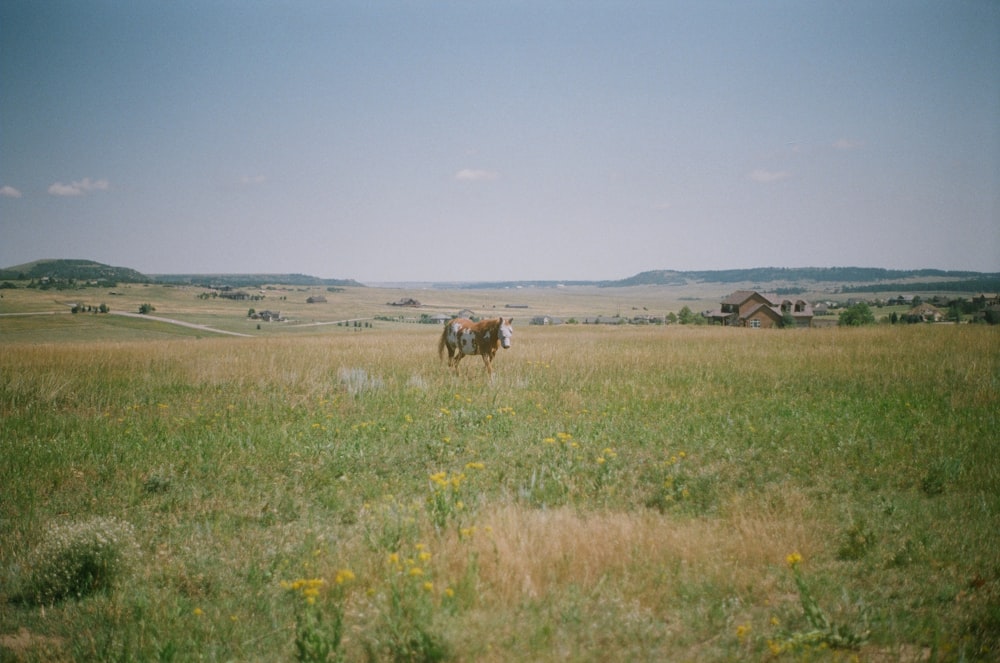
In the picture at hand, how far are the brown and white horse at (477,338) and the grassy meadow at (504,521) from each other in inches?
84.9

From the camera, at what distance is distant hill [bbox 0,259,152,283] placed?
4120 centimetres

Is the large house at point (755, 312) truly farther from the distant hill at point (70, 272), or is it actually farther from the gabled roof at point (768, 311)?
the distant hill at point (70, 272)

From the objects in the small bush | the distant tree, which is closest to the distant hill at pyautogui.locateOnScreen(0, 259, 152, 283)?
the small bush

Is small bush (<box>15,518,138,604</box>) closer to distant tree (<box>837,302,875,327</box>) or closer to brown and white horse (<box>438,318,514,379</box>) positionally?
brown and white horse (<box>438,318,514,379</box>)

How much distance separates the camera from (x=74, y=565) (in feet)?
15.2

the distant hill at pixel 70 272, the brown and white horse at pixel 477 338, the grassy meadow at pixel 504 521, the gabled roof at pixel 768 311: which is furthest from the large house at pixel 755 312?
the distant hill at pixel 70 272

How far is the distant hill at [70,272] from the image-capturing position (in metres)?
41.2

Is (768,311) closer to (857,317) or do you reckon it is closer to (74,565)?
(857,317)

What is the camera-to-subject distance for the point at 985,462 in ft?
22.9

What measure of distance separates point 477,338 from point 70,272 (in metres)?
69.9

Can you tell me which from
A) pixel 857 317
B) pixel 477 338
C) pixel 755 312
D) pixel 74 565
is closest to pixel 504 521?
pixel 74 565

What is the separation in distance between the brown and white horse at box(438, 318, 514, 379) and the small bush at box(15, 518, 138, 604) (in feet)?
30.7

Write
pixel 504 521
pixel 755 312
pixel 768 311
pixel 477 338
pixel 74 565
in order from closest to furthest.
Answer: pixel 74 565 → pixel 504 521 → pixel 477 338 → pixel 755 312 → pixel 768 311

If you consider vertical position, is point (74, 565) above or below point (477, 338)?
below
